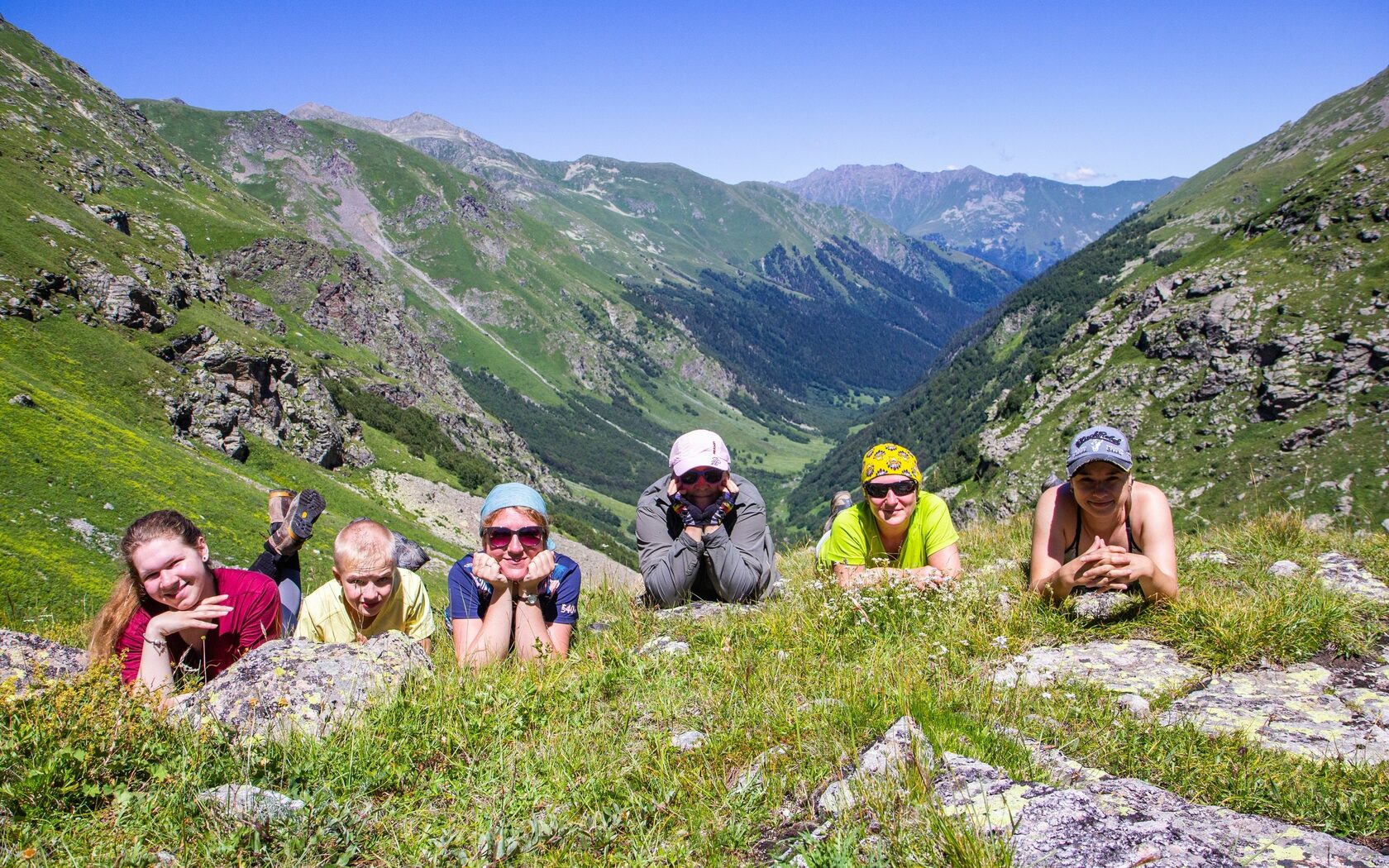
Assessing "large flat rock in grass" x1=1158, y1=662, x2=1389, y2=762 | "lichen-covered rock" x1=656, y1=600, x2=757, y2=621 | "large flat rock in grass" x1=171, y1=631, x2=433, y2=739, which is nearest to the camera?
"large flat rock in grass" x1=1158, y1=662, x2=1389, y2=762

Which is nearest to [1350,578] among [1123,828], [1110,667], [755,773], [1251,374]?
[1110,667]

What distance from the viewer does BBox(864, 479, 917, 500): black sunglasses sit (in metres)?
7.10

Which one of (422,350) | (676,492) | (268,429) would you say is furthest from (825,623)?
(422,350)

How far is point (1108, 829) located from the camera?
2900mm

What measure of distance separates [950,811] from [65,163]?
477 feet

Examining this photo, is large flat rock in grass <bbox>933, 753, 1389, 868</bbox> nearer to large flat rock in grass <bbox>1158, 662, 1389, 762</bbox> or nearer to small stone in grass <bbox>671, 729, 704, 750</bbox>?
large flat rock in grass <bbox>1158, 662, 1389, 762</bbox>

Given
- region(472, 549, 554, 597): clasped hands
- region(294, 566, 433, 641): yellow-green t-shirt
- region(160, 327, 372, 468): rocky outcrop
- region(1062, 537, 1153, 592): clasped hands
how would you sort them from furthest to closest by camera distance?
region(160, 327, 372, 468): rocky outcrop < region(294, 566, 433, 641): yellow-green t-shirt < region(472, 549, 554, 597): clasped hands < region(1062, 537, 1153, 592): clasped hands

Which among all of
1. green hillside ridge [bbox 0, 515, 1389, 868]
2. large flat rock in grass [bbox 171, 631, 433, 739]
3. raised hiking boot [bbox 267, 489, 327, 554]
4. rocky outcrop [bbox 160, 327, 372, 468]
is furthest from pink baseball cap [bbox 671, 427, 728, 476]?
rocky outcrop [bbox 160, 327, 372, 468]

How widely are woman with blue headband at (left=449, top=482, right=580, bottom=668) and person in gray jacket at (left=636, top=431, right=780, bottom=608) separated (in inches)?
41.4

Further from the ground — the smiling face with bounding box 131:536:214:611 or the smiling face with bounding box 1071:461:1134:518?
the smiling face with bounding box 1071:461:1134:518

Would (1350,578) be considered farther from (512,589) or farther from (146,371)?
(146,371)

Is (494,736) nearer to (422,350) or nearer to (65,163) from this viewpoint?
(65,163)

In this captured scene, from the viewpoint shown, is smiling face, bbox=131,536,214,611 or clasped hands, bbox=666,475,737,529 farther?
clasped hands, bbox=666,475,737,529

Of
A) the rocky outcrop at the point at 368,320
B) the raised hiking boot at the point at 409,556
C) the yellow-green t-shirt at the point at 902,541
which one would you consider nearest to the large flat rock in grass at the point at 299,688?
the raised hiking boot at the point at 409,556
